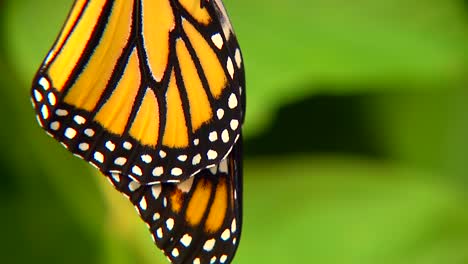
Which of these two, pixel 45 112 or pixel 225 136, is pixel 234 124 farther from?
pixel 45 112

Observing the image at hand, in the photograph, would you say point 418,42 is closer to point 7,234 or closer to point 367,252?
point 367,252

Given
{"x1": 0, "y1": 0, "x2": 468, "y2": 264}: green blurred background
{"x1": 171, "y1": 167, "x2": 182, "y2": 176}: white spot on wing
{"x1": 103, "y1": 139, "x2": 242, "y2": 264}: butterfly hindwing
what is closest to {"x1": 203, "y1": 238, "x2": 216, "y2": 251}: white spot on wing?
{"x1": 103, "y1": 139, "x2": 242, "y2": 264}: butterfly hindwing

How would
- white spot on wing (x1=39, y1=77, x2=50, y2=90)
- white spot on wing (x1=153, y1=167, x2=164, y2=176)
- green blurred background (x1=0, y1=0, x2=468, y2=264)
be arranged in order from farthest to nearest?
green blurred background (x1=0, y1=0, x2=468, y2=264) → white spot on wing (x1=153, y1=167, x2=164, y2=176) → white spot on wing (x1=39, y1=77, x2=50, y2=90)

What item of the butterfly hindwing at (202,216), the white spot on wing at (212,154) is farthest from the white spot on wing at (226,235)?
the white spot on wing at (212,154)

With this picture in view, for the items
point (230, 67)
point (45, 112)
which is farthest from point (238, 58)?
point (45, 112)

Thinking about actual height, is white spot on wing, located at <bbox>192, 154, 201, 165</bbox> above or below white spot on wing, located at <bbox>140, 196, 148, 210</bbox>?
above

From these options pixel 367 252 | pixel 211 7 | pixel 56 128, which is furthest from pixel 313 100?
pixel 56 128

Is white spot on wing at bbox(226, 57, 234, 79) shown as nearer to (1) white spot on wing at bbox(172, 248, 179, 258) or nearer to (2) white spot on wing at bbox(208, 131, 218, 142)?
(2) white spot on wing at bbox(208, 131, 218, 142)
